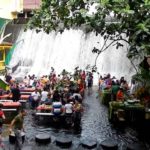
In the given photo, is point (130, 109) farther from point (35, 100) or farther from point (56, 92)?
point (35, 100)

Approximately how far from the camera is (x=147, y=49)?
11.8 meters

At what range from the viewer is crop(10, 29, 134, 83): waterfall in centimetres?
3747

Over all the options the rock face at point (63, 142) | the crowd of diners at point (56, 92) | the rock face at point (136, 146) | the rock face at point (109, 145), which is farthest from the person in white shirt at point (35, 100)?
the rock face at point (136, 146)

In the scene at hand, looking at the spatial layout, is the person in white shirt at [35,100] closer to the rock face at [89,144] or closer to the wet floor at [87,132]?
the wet floor at [87,132]

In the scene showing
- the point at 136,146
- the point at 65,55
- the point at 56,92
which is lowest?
the point at 136,146

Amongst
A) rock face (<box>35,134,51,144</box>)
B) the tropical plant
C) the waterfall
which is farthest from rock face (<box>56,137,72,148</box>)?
the waterfall

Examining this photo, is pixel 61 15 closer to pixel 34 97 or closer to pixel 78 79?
pixel 34 97

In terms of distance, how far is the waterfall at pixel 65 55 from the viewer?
3747 cm

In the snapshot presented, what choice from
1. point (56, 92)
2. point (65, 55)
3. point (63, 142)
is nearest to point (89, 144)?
point (63, 142)

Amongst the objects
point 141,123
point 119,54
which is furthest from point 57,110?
point 119,54

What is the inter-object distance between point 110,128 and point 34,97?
5.48 metres

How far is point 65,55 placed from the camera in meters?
40.5

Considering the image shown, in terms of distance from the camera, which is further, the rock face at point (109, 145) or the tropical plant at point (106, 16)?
the rock face at point (109, 145)

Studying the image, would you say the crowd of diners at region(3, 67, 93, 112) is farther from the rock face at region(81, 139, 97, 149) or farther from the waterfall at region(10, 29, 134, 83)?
the waterfall at region(10, 29, 134, 83)
